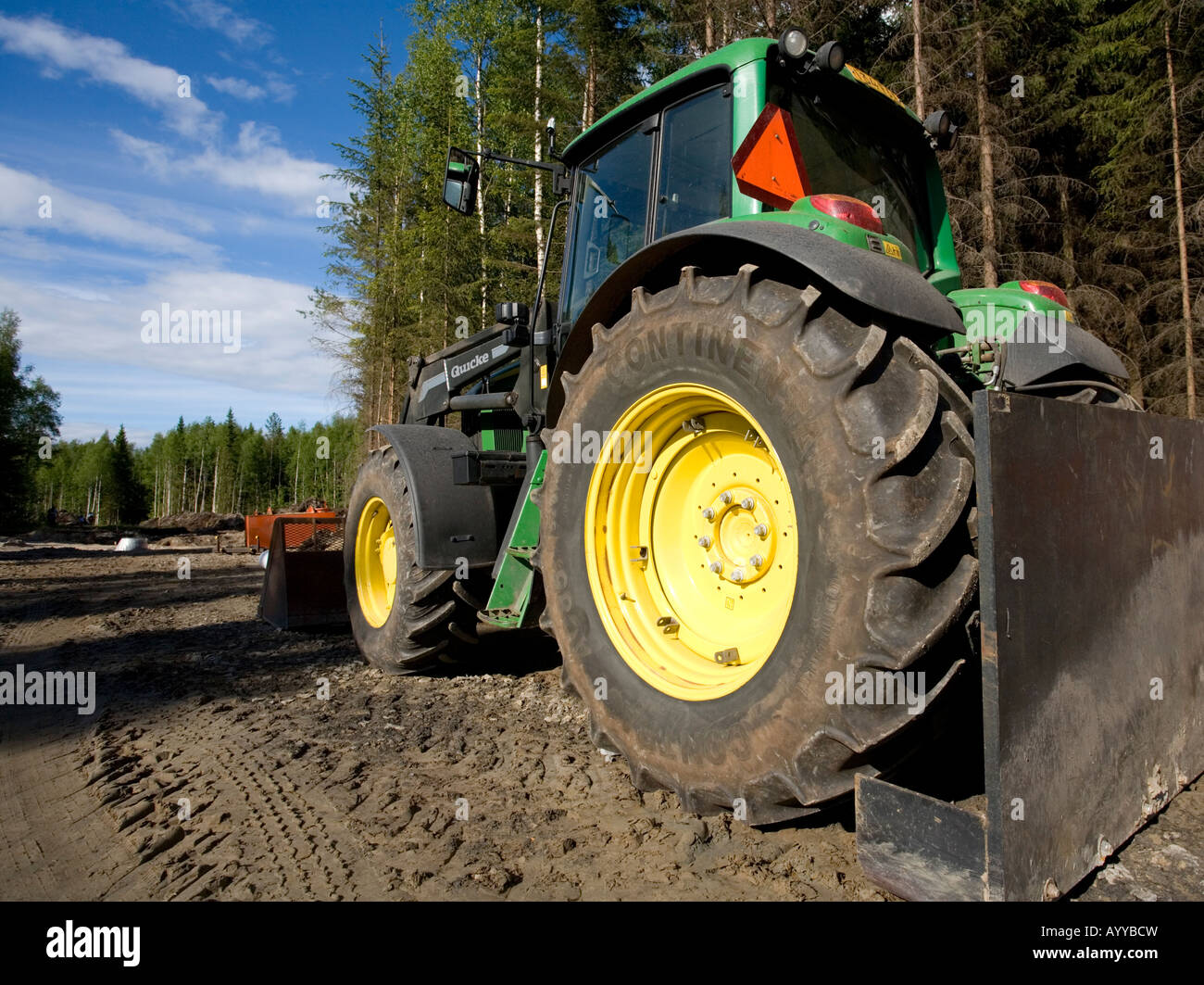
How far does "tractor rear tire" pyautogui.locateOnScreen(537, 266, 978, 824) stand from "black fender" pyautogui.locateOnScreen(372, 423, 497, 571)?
4.53 ft

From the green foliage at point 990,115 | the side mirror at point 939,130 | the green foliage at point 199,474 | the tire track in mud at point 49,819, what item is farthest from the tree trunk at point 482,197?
the green foliage at point 199,474

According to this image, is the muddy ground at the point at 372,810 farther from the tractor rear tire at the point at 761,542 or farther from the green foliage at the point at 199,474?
the green foliage at the point at 199,474

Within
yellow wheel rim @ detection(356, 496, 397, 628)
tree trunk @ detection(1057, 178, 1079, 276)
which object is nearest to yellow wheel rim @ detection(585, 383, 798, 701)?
yellow wheel rim @ detection(356, 496, 397, 628)

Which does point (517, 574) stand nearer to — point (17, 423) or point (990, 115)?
point (990, 115)

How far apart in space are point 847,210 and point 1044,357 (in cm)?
129

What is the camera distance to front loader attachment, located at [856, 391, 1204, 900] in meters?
1.70

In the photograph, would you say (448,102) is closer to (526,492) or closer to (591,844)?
(526,492)

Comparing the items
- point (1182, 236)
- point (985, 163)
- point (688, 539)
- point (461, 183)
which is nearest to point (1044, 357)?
point (688, 539)

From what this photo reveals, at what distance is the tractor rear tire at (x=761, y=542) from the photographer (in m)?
1.85

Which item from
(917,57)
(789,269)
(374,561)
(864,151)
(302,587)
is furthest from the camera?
(917,57)

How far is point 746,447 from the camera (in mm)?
2654

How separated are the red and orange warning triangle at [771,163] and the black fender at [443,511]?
7.66ft
